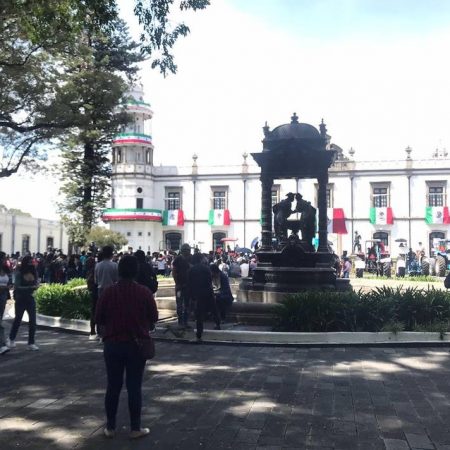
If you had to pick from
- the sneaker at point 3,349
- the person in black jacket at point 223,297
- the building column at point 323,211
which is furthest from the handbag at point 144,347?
the building column at point 323,211

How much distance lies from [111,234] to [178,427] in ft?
109

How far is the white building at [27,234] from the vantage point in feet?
135

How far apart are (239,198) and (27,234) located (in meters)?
19.0

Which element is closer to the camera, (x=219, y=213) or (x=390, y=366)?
(x=390, y=366)

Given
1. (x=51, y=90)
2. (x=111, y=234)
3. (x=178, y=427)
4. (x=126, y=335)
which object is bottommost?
(x=178, y=427)

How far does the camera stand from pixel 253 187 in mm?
44875

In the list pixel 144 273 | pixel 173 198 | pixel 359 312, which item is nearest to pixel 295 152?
pixel 359 312

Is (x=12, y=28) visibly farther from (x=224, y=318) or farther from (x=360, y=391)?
(x=360, y=391)

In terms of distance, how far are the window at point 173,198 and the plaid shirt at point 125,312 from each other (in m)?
42.2

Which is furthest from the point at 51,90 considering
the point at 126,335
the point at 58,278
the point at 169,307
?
the point at 126,335

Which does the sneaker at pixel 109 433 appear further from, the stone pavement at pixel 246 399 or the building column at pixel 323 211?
the building column at pixel 323 211

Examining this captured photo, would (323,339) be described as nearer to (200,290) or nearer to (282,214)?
(200,290)

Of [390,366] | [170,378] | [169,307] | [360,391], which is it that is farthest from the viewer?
[169,307]

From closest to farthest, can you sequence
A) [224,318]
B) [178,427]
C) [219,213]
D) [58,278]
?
[178,427] → [224,318] → [58,278] → [219,213]
